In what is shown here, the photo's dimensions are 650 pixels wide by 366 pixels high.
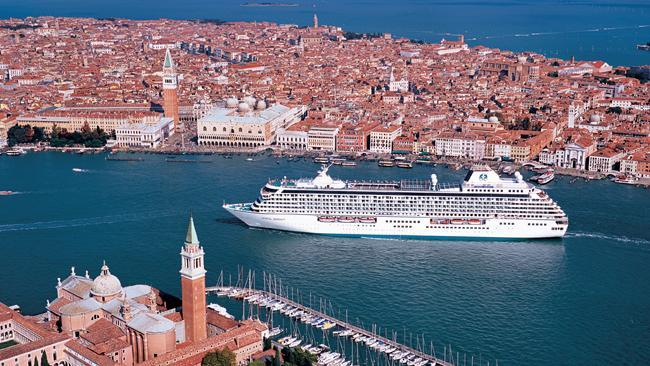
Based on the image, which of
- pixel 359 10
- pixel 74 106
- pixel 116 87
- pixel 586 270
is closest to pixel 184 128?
pixel 74 106

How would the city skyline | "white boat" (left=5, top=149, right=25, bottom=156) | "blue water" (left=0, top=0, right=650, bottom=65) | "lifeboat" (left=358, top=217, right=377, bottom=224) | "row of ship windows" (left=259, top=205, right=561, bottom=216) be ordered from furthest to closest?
"blue water" (left=0, top=0, right=650, bottom=65), "white boat" (left=5, top=149, right=25, bottom=156), "lifeboat" (left=358, top=217, right=377, bottom=224), "row of ship windows" (left=259, top=205, right=561, bottom=216), the city skyline

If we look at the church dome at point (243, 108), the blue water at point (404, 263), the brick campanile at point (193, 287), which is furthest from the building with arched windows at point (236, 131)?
the brick campanile at point (193, 287)

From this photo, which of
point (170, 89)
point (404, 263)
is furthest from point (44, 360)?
point (170, 89)

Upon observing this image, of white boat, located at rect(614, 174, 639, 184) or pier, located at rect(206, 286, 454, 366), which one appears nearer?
pier, located at rect(206, 286, 454, 366)

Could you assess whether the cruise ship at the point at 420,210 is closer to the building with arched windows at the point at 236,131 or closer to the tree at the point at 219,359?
the tree at the point at 219,359

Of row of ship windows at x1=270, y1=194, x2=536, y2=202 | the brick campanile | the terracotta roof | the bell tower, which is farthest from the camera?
the bell tower

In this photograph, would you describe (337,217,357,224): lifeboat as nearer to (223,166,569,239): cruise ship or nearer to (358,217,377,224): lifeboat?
(223,166,569,239): cruise ship

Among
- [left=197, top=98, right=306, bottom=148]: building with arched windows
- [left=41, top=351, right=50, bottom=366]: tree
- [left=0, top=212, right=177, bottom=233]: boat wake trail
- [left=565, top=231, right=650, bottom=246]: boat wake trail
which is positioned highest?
[left=197, top=98, right=306, bottom=148]: building with arched windows

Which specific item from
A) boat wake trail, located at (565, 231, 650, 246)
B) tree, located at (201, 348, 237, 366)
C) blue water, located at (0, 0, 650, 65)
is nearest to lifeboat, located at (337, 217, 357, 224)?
boat wake trail, located at (565, 231, 650, 246)
